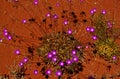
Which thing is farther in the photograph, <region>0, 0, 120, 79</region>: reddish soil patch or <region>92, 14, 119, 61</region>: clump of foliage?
<region>92, 14, 119, 61</region>: clump of foliage

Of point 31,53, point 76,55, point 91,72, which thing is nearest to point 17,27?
point 31,53

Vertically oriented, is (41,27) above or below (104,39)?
above

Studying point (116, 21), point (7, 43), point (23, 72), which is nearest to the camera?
point (23, 72)

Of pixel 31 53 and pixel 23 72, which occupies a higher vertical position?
pixel 31 53

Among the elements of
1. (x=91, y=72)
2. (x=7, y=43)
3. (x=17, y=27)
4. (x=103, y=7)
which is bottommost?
(x=91, y=72)

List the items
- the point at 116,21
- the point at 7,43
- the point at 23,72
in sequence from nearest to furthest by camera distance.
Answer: the point at 23,72 < the point at 7,43 < the point at 116,21

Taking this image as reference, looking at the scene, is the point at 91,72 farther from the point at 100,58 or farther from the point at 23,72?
the point at 23,72

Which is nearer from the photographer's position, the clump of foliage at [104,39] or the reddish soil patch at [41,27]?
the reddish soil patch at [41,27]

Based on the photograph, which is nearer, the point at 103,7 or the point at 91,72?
the point at 91,72

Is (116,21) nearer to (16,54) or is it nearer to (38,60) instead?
(38,60)

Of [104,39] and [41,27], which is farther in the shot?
[41,27]
